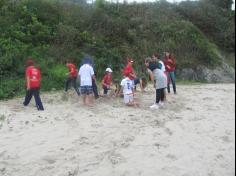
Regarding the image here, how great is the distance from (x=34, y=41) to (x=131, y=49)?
5.44 m

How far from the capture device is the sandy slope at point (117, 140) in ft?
25.8

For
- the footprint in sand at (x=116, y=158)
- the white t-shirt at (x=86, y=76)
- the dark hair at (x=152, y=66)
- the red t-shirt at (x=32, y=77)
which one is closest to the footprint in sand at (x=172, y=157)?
the footprint in sand at (x=116, y=158)

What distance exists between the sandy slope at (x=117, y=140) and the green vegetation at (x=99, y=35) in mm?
4980

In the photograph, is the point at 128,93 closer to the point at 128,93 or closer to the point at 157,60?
the point at 128,93

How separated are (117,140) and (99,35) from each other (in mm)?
14306

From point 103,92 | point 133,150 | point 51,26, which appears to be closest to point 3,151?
point 133,150

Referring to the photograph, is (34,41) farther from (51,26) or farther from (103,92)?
(103,92)

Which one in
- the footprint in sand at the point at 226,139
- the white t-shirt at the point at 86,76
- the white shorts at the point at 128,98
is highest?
the white t-shirt at the point at 86,76

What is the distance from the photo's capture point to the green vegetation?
19.4 metres

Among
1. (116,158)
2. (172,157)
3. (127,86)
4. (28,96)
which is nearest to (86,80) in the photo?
(127,86)

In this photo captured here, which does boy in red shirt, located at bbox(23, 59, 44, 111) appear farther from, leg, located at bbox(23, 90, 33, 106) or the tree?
the tree

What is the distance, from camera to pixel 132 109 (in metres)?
12.9

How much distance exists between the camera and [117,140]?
948cm

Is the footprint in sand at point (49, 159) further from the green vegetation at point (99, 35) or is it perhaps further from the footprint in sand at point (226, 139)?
the green vegetation at point (99, 35)
